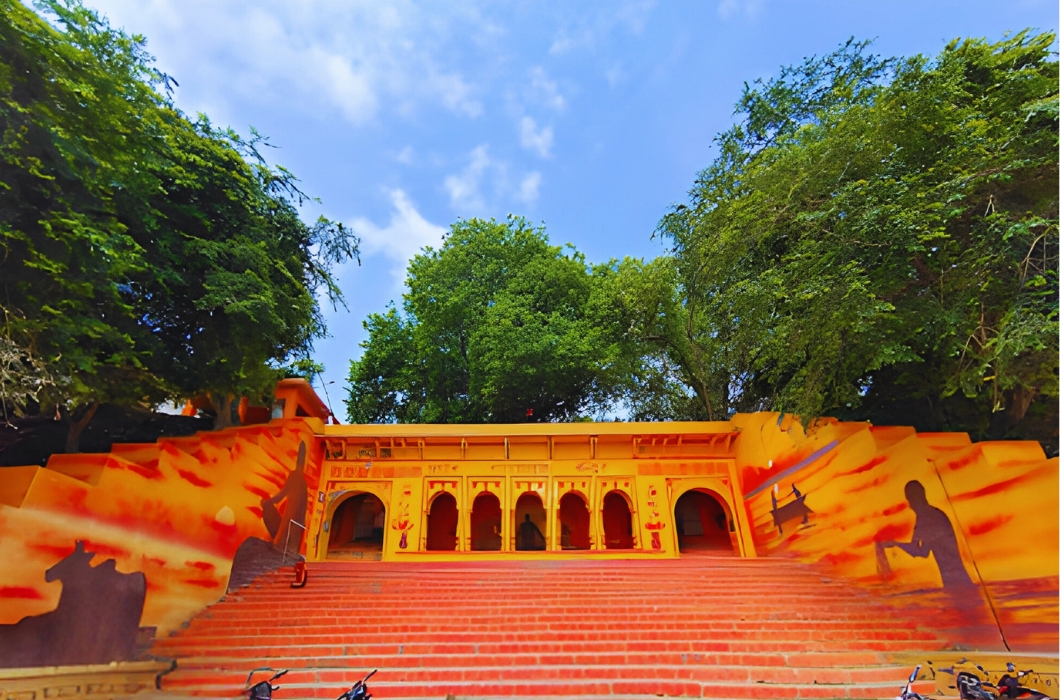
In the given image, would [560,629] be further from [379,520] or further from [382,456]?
[379,520]

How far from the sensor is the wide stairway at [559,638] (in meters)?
6.01

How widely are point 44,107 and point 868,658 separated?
11.7 meters

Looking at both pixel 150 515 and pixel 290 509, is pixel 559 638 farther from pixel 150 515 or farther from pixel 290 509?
pixel 290 509

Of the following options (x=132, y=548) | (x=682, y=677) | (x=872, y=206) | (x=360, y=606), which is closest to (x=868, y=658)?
(x=682, y=677)

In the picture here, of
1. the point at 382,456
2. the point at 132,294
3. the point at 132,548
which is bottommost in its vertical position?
the point at 132,548

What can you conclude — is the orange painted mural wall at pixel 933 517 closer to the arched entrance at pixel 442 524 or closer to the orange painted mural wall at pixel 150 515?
the arched entrance at pixel 442 524

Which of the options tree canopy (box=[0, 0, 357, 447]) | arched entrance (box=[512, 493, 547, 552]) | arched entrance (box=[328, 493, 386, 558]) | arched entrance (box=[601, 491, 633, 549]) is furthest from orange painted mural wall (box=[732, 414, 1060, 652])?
arched entrance (box=[328, 493, 386, 558])

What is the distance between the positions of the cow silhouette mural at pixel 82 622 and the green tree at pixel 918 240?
9.80 m

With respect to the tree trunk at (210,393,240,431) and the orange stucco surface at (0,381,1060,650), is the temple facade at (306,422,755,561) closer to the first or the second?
the orange stucco surface at (0,381,1060,650)

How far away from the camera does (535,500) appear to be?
54.8 ft

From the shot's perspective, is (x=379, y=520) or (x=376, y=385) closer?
(x=379, y=520)

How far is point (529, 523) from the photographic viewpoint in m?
16.7

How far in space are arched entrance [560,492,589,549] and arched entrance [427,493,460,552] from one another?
347 centimetres

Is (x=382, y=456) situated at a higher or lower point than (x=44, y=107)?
lower
